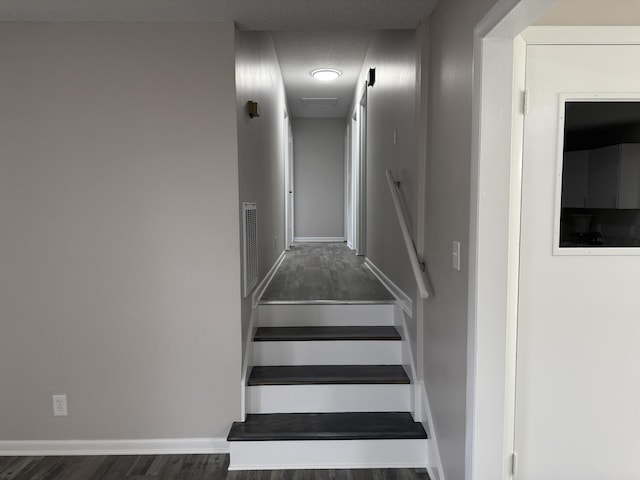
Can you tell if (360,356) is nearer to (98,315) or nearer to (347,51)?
(98,315)

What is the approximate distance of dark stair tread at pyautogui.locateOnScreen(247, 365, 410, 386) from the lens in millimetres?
2436

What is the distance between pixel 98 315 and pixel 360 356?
1.57 metres

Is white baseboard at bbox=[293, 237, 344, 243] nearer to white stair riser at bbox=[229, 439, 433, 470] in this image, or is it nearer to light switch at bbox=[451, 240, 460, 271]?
white stair riser at bbox=[229, 439, 433, 470]

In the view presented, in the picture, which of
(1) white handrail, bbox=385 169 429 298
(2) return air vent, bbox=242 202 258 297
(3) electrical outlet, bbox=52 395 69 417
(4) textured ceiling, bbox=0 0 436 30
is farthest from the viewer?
(2) return air vent, bbox=242 202 258 297

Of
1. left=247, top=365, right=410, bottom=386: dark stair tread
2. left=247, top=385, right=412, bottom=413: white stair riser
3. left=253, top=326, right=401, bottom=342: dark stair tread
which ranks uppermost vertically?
left=253, top=326, right=401, bottom=342: dark stair tread

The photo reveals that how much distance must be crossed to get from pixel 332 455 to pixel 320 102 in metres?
5.51

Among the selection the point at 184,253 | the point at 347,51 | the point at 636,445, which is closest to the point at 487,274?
the point at 636,445

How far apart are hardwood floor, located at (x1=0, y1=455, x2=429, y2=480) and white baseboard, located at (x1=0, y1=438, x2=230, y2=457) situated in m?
0.03

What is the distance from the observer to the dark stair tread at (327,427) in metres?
2.22

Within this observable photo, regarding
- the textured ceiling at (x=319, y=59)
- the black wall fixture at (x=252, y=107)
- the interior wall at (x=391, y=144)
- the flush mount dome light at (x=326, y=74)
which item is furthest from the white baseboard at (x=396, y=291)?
the flush mount dome light at (x=326, y=74)

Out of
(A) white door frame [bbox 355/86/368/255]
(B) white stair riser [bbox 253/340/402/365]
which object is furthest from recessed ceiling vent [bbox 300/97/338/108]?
(B) white stair riser [bbox 253/340/402/365]

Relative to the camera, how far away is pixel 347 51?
4.28m

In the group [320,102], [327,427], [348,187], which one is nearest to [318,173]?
[348,187]

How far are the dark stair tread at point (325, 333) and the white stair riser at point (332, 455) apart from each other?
2.05ft
